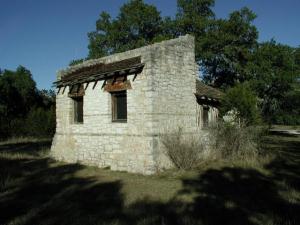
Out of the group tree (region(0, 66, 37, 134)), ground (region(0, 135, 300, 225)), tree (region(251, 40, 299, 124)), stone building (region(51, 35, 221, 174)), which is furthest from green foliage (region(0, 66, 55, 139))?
tree (region(251, 40, 299, 124))

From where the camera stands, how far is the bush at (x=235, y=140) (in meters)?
12.8

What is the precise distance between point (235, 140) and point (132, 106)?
15.8 feet

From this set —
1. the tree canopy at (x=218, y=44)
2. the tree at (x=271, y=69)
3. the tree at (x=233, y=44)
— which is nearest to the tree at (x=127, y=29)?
the tree canopy at (x=218, y=44)

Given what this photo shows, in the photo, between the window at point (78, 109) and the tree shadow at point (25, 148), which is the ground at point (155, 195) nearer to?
the window at point (78, 109)

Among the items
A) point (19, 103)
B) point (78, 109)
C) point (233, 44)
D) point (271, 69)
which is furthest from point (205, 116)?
point (19, 103)

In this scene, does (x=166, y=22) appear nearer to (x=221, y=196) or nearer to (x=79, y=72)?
(x=79, y=72)

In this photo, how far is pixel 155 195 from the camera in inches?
315

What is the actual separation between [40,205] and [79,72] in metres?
8.67

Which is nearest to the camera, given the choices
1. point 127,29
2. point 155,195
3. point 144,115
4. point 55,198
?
point 55,198

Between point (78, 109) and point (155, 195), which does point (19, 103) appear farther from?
point (155, 195)

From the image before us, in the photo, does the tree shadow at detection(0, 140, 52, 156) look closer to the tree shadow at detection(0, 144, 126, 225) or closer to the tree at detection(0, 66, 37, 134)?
the tree shadow at detection(0, 144, 126, 225)

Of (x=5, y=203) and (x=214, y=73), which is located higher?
(x=214, y=73)

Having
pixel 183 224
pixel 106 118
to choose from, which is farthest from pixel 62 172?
pixel 183 224

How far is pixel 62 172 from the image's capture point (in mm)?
11672
